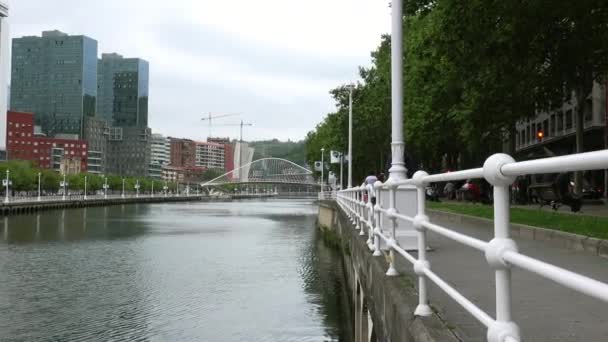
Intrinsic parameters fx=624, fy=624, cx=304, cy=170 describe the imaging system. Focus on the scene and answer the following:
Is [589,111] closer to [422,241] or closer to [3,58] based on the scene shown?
[422,241]

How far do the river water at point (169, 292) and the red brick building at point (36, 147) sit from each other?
490ft

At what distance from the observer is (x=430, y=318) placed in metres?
4.58

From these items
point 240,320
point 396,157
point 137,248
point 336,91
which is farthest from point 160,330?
point 336,91

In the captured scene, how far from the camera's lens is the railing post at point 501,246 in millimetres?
2678

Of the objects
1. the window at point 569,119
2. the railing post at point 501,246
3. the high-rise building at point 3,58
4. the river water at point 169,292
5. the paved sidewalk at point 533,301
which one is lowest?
the river water at point 169,292

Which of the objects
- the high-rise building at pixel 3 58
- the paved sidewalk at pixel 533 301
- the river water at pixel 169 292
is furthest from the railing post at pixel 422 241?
the high-rise building at pixel 3 58

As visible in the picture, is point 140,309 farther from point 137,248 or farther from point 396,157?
point 137,248

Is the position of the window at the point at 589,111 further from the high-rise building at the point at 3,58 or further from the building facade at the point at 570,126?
the high-rise building at the point at 3,58

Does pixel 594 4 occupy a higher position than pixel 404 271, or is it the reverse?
pixel 594 4

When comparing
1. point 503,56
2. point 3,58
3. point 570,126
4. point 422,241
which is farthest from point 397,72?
point 3,58

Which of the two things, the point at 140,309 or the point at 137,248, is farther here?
the point at 137,248

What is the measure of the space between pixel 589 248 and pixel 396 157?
3.45m

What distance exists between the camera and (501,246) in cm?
265

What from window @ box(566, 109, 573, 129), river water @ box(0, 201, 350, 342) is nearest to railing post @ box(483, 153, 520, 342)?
river water @ box(0, 201, 350, 342)
